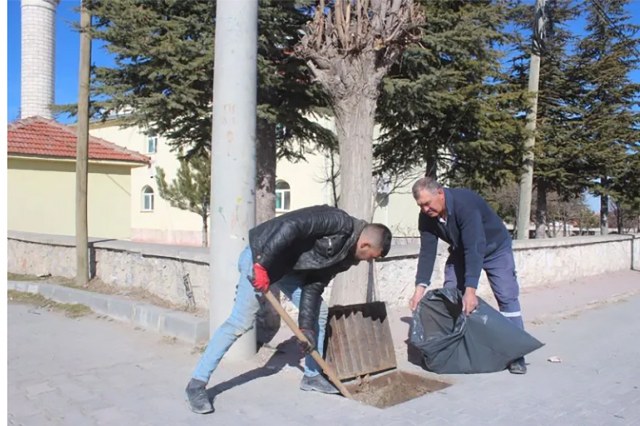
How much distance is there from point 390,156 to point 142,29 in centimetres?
598

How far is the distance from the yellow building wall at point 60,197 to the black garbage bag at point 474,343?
38.2ft

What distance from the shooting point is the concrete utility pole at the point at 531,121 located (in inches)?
468

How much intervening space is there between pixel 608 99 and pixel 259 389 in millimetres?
13623

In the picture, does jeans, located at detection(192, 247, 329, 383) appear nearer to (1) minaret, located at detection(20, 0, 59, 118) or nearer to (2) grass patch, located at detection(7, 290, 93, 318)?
(2) grass patch, located at detection(7, 290, 93, 318)

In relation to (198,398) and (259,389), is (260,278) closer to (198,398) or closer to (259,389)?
(198,398)

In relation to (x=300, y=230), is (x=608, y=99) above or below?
above

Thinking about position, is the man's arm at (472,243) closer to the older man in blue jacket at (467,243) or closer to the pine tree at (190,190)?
the older man in blue jacket at (467,243)

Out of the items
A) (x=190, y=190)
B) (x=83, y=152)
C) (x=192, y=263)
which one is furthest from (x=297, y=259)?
(x=190, y=190)

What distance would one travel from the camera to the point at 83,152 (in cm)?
853

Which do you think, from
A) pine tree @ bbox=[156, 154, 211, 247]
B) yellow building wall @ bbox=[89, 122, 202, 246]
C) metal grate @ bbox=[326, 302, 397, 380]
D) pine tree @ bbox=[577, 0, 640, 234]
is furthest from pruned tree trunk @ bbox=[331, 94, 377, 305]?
yellow building wall @ bbox=[89, 122, 202, 246]

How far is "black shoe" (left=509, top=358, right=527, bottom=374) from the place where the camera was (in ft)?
16.7

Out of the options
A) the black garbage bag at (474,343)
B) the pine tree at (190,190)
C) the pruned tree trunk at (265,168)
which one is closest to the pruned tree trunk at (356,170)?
the black garbage bag at (474,343)

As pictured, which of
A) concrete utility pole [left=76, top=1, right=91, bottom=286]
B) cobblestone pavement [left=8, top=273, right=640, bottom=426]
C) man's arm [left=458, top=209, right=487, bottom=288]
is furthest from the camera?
concrete utility pole [left=76, top=1, right=91, bottom=286]

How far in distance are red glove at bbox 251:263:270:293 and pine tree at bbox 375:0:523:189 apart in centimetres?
469
